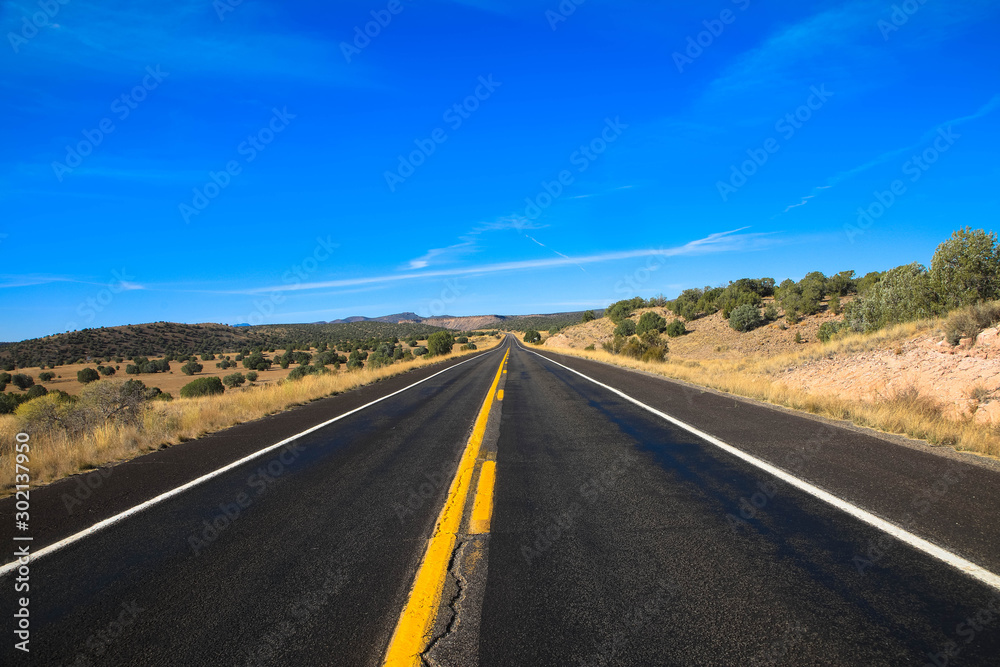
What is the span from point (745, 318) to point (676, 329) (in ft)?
28.7

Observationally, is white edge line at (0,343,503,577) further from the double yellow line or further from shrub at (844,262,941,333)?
shrub at (844,262,941,333)

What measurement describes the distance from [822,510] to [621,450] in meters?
2.60

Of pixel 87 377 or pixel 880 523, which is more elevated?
pixel 87 377

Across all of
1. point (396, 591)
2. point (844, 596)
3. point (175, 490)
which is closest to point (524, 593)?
point (396, 591)

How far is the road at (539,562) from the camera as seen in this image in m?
2.22

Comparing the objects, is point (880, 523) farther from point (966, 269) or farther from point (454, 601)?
point (966, 269)

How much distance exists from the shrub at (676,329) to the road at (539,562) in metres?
43.1

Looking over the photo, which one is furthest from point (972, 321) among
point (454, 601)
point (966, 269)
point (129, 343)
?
point (129, 343)

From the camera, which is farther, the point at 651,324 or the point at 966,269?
the point at 651,324

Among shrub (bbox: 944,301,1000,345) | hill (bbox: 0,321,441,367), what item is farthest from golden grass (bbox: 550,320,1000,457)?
hill (bbox: 0,321,441,367)

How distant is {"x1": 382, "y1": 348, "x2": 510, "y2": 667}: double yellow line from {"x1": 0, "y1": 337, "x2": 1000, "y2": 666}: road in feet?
0.11

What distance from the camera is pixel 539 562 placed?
3.05 meters

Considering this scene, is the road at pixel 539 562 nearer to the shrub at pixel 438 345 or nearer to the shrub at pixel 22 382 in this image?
the shrub at pixel 22 382

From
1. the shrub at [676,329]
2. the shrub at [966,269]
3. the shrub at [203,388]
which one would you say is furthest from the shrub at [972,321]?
the shrub at [676,329]
